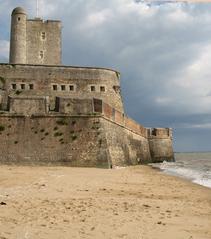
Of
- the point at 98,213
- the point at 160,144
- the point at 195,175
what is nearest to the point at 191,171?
the point at 195,175

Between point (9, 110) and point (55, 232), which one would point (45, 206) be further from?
point (9, 110)

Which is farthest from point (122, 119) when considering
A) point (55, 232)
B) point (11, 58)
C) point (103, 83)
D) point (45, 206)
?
point (55, 232)

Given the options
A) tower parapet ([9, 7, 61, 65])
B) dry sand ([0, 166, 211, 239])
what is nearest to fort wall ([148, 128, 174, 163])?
tower parapet ([9, 7, 61, 65])

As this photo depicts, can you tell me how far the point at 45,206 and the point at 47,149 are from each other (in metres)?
11.3

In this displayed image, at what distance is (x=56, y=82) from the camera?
89.7 ft

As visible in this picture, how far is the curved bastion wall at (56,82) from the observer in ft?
87.1

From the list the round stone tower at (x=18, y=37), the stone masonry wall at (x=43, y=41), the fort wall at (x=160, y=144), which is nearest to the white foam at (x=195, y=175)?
the fort wall at (x=160, y=144)

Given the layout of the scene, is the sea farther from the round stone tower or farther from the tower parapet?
the round stone tower

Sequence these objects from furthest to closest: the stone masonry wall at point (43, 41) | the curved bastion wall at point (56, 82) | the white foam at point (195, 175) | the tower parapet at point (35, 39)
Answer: the stone masonry wall at point (43, 41) < the tower parapet at point (35, 39) < the curved bastion wall at point (56, 82) < the white foam at point (195, 175)

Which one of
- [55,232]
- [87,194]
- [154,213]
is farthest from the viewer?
[87,194]

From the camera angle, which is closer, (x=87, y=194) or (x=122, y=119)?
(x=87, y=194)

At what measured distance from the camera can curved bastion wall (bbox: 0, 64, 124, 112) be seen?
26.5 metres

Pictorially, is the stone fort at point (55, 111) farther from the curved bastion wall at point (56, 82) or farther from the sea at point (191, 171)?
the sea at point (191, 171)

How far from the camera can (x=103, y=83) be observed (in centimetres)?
2914
